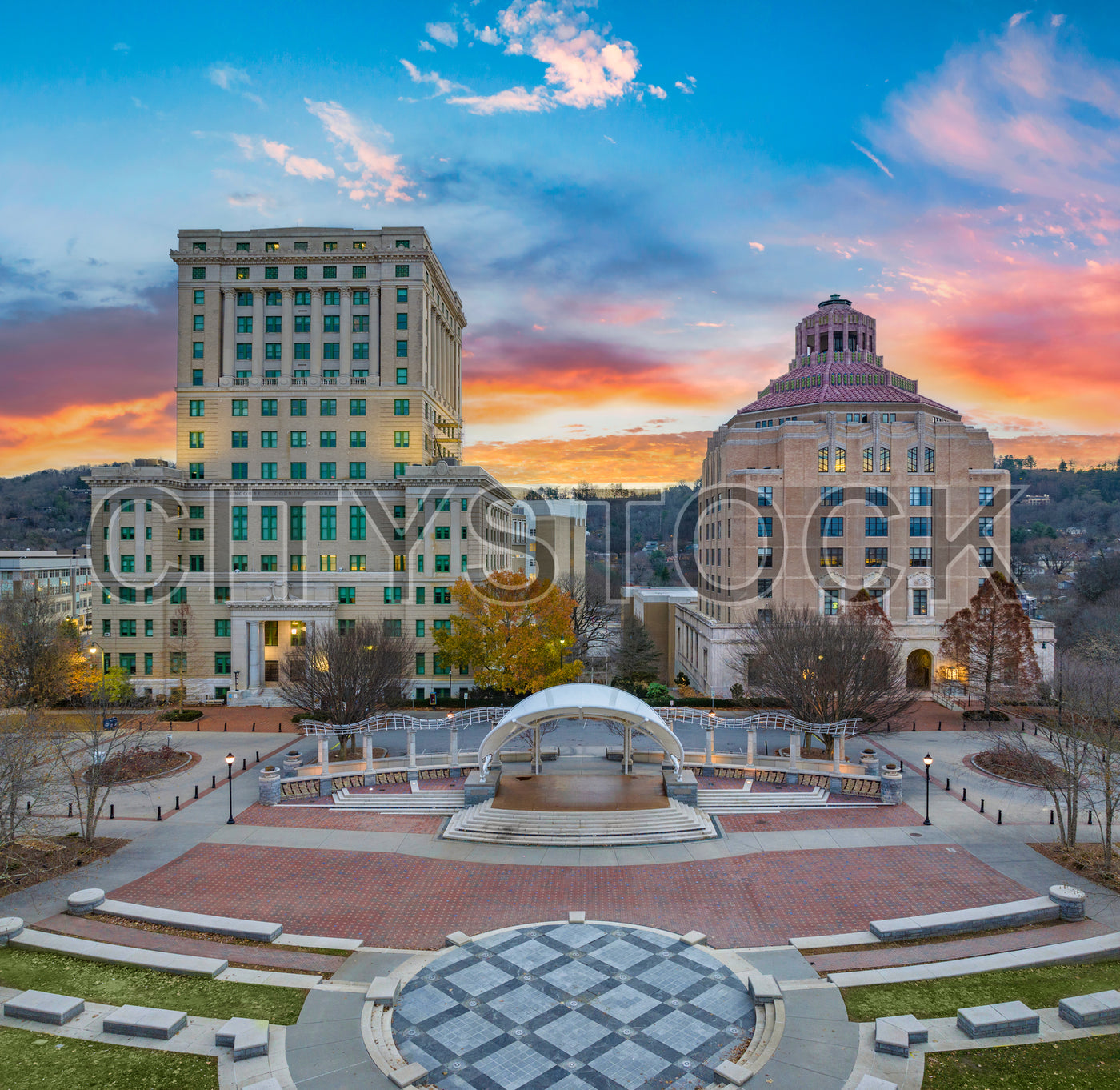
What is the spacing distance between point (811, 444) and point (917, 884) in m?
40.7

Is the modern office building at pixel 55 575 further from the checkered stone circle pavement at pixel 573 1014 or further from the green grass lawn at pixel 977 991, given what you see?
the green grass lawn at pixel 977 991

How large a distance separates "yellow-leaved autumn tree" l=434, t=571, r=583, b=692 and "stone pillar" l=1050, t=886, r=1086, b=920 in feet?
94.4

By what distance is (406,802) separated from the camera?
31.9 metres

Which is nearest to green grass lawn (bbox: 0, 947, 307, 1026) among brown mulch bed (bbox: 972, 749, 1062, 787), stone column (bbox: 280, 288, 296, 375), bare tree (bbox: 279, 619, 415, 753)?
bare tree (bbox: 279, 619, 415, 753)

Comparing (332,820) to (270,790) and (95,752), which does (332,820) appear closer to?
(270,790)

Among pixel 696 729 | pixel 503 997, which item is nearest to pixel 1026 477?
pixel 696 729

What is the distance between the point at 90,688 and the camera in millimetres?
46406

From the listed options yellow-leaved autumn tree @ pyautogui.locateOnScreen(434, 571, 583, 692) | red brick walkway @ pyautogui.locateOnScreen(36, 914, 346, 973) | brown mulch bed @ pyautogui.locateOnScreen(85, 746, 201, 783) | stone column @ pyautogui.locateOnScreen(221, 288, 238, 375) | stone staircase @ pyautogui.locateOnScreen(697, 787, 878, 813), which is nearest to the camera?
red brick walkway @ pyautogui.locateOnScreen(36, 914, 346, 973)

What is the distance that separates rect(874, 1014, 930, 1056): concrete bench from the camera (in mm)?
14375

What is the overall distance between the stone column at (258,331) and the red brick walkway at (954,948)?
193ft

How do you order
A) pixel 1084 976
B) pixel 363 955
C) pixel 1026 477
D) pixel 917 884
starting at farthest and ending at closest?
1. pixel 1026 477
2. pixel 917 884
3. pixel 363 955
4. pixel 1084 976

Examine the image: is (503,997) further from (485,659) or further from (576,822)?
(485,659)

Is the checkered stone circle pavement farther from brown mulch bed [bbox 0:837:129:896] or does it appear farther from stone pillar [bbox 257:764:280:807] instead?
stone pillar [bbox 257:764:280:807]

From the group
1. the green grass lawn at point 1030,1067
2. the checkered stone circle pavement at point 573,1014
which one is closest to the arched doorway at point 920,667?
the green grass lawn at point 1030,1067
